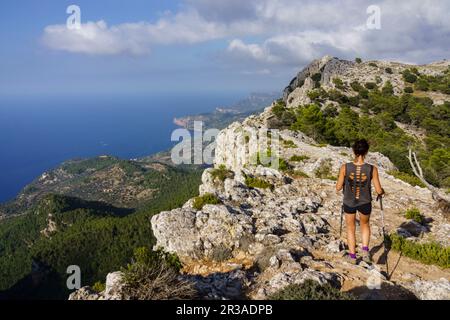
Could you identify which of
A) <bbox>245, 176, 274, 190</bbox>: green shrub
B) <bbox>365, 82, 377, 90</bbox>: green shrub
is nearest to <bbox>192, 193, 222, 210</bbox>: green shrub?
<bbox>245, 176, 274, 190</bbox>: green shrub

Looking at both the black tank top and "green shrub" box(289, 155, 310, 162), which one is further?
"green shrub" box(289, 155, 310, 162)

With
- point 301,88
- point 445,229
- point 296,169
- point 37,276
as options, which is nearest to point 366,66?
point 301,88

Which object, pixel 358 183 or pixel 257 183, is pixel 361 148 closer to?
pixel 358 183

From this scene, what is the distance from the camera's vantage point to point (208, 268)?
39.5ft

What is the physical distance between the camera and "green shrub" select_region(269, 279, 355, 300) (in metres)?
7.66

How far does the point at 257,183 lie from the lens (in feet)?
65.1

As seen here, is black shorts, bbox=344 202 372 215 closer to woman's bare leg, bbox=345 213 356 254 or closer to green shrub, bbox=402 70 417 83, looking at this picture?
woman's bare leg, bbox=345 213 356 254

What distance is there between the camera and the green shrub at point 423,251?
1198 centimetres

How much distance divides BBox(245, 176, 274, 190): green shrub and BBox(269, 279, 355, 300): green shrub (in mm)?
11163

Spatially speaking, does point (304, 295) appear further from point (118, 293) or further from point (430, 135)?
point (430, 135)

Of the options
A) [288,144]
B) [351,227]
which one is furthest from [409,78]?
[351,227]

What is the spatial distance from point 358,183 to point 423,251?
473cm

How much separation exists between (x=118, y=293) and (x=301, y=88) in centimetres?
8407
